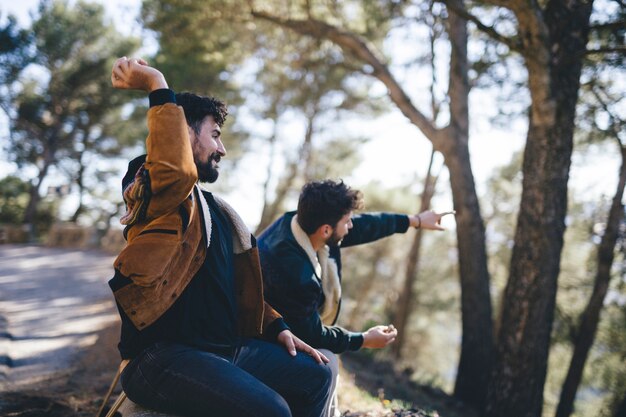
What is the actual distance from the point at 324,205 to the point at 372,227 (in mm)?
741

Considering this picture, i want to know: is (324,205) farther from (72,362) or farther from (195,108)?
(72,362)

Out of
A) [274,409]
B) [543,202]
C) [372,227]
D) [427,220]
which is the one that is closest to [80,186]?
[543,202]

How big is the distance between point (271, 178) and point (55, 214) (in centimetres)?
1385

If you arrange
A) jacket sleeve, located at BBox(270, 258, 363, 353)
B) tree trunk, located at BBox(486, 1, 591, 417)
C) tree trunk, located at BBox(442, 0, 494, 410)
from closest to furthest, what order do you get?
jacket sleeve, located at BBox(270, 258, 363, 353)
tree trunk, located at BBox(486, 1, 591, 417)
tree trunk, located at BBox(442, 0, 494, 410)

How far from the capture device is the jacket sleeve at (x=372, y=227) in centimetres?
323

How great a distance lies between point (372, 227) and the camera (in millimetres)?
3279

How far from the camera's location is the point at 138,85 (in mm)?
1730

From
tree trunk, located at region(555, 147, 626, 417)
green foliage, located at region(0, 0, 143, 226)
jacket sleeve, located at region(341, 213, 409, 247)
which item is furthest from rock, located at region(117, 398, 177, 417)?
green foliage, located at region(0, 0, 143, 226)

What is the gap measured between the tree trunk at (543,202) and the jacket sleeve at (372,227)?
7.35ft

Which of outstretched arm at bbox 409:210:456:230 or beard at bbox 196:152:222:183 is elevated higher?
outstretched arm at bbox 409:210:456:230

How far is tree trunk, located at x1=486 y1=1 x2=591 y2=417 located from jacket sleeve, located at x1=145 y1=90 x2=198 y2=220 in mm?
4279

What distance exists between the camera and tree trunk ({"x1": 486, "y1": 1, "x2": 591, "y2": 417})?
477 cm

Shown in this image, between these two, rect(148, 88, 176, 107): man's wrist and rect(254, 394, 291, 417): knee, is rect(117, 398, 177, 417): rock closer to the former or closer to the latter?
rect(254, 394, 291, 417): knee

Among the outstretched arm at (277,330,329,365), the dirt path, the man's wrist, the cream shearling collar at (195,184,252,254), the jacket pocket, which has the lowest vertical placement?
the dirt path
